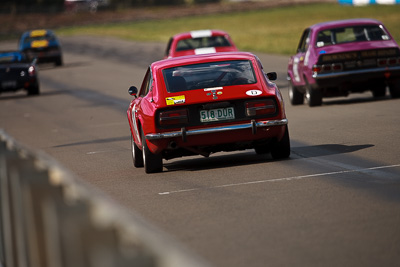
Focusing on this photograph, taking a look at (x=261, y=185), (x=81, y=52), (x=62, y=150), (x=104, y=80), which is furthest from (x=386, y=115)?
(x=81, y=52)

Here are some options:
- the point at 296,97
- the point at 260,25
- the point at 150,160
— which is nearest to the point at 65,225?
the point at 150,160

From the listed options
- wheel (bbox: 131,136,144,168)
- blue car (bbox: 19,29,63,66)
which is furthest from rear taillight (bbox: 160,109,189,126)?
blue car (bbox: 19,29,63,66)

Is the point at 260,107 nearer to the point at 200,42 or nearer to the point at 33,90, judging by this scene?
the point at 200,42

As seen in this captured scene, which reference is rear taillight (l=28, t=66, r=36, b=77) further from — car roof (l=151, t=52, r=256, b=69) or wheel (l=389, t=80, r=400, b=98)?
car roof (l=151, t=52, r=256, b=69)

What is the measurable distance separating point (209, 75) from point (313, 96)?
8091 millimetres

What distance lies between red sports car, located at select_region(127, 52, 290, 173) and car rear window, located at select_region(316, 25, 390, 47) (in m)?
7.53

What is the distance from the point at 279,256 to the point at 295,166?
481 cm

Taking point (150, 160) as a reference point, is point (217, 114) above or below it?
above

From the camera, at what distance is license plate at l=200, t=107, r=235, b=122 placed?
11.2 m

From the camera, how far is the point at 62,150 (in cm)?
1565

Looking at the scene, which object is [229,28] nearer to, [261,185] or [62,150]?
[62,150]

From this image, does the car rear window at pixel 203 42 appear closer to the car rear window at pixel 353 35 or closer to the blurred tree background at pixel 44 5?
the car rear window at pixel 353 35

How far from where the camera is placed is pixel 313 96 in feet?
64.5

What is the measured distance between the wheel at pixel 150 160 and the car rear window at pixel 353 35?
8.18 meters
